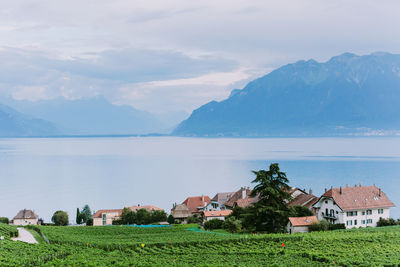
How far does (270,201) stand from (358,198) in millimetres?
17825

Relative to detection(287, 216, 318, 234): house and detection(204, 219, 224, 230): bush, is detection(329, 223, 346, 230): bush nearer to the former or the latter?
detection(287, 216, 318, 234): house

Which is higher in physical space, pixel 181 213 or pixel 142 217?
pixel 181 213

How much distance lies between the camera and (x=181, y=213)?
75312 mm

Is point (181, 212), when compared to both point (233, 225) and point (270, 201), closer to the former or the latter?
point (233, 225)

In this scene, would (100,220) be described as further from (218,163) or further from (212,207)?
(218,163)

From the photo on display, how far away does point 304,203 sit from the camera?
62.9 meters

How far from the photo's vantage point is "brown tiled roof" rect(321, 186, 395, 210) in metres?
56.3

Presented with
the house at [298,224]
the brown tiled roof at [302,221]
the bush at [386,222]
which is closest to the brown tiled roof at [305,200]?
the bush at [386,222]

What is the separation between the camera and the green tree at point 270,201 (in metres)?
45.6

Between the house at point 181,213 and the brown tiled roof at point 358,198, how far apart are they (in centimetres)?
2623

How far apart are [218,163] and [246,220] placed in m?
137

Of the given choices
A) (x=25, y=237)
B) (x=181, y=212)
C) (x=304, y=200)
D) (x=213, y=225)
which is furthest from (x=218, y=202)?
(x=25, y=237)

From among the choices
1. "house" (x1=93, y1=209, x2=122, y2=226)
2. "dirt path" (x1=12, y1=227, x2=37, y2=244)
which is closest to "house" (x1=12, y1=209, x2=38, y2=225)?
"house" (x1=93, y1=209, x2=122, y2=226)

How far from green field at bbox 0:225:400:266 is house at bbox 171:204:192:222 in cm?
3449
